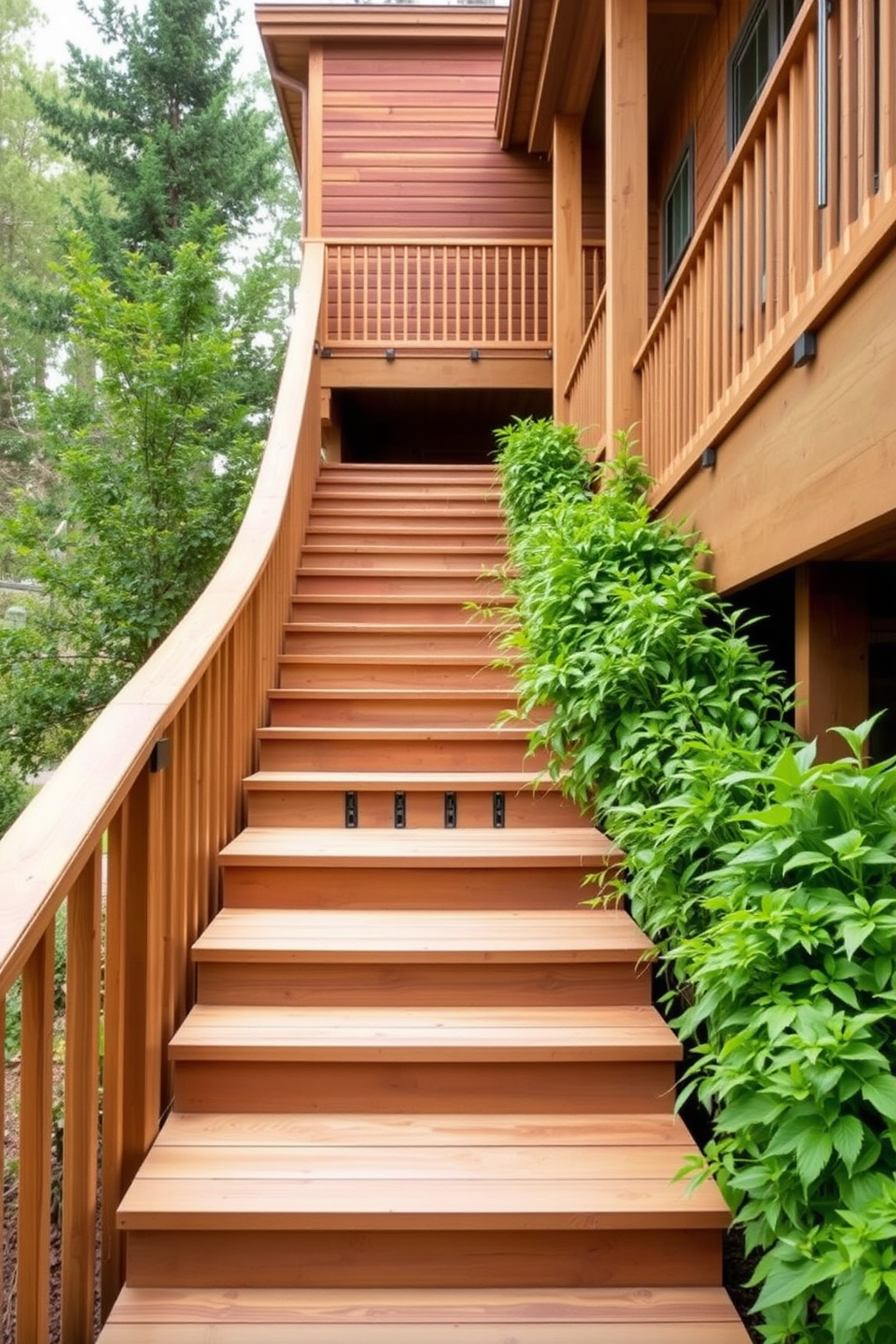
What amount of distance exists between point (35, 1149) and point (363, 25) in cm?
886

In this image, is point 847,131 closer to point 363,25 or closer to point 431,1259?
point 431,1259

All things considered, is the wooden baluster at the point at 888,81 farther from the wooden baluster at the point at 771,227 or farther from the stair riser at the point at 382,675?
the stair riser at the point at 382,675

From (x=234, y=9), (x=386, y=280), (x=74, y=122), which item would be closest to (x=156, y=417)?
(x=386, y=280)

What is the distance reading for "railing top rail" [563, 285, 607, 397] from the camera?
447 centimetres

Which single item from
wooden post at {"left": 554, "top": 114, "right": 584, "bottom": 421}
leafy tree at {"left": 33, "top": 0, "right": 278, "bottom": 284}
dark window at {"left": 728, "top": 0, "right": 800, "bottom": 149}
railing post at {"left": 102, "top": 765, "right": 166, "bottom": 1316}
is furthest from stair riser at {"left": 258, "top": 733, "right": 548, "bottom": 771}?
leafy tree at {"left": 33, "top": 0, "right": 278, "bottom": 284}

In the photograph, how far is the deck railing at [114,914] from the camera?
138 cm

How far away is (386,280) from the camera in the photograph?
7.13 meters

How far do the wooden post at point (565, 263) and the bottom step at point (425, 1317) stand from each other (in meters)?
5.14

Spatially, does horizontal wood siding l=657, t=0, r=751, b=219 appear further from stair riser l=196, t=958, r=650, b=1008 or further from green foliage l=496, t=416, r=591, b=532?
stair riser l=196, t=958, r=650, b=1008

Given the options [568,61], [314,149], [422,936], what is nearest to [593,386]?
[568,61]

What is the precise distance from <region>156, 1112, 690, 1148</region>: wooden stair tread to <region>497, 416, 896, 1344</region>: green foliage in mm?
257

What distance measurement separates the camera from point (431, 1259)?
1784 millimetres

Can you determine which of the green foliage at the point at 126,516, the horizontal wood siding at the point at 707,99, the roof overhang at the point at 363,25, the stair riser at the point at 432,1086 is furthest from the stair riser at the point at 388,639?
the roof overhang at the point at 363,25

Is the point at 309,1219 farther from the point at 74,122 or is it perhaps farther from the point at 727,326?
the point at 74,122
